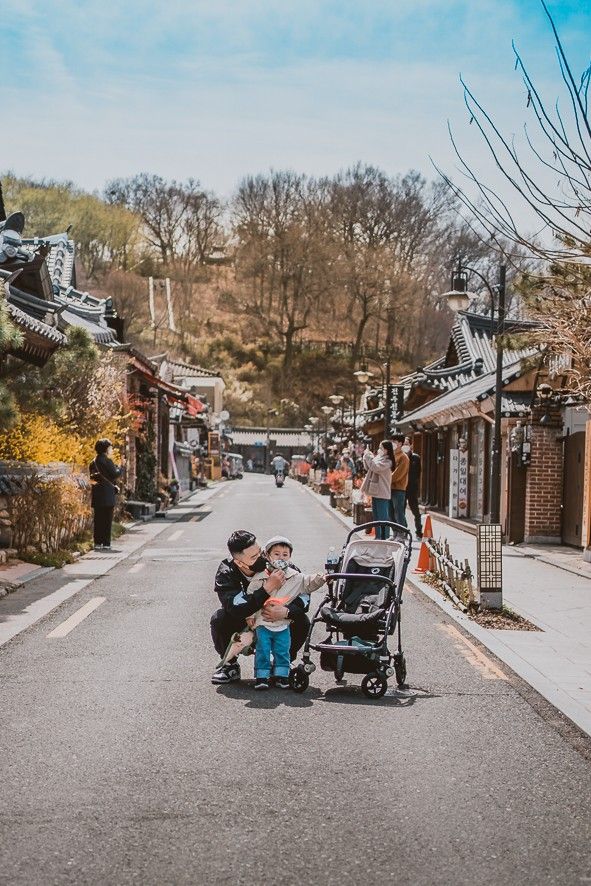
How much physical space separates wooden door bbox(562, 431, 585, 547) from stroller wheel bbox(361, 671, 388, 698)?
13399 millimetres

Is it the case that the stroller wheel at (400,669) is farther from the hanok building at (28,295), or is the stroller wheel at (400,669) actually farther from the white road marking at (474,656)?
the hanok building at (28,295)

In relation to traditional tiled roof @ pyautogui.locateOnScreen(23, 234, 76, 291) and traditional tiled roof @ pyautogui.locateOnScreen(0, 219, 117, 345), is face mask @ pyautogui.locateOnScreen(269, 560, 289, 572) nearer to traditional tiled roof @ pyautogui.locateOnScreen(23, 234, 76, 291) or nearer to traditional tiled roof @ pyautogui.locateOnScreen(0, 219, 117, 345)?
traditional tiled roof @ pyautogui.locateOnScreen(0, 219, 117, 345)

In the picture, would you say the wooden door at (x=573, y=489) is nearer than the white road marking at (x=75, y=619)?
No

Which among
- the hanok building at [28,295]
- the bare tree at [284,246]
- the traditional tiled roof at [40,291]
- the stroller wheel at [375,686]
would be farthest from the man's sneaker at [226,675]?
the bare tree at [284,246]

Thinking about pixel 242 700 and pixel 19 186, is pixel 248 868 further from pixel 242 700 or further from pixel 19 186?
pixel 19 186

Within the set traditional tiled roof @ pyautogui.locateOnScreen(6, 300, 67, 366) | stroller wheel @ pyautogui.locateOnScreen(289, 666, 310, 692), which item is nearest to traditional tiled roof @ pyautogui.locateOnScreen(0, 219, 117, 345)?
traditional tiled roof @ pyautogui.locateOnScreen(6, 300, 67, 366)

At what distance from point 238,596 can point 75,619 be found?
3.94 metres

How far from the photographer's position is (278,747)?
6145 millimetres

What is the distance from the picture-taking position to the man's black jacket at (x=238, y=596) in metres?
7.68

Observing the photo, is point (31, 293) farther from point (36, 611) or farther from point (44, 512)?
point (36, 611)

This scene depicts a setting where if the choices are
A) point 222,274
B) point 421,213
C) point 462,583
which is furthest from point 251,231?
point 462,583

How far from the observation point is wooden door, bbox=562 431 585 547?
2047cm

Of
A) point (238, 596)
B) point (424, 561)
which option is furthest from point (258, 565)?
point (424, 561)

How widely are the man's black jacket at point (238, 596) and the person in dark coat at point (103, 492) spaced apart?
11034 millimetres
